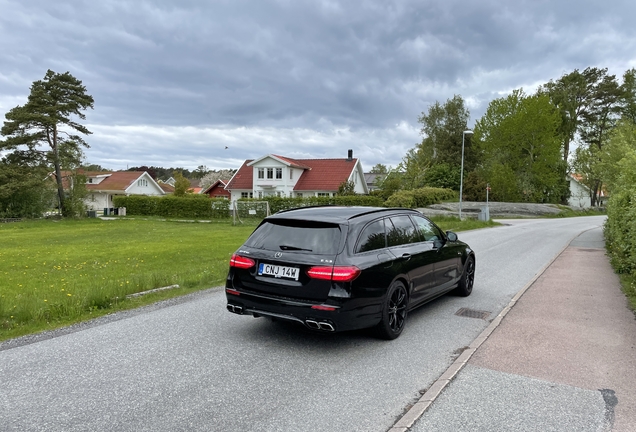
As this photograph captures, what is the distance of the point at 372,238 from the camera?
17.4 feet

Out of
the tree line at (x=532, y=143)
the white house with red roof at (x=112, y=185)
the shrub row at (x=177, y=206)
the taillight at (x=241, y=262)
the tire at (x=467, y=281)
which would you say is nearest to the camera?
the taillight at (x=241, y=262)

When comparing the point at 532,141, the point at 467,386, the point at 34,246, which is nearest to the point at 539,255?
the point at 467,386

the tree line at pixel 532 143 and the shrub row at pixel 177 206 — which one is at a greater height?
the tree line at pixel 532 143

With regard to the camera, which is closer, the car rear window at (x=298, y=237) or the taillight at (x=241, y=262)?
the car rear window at (x=298, y=237)

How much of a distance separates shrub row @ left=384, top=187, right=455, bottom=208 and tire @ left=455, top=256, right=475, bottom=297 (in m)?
31.7

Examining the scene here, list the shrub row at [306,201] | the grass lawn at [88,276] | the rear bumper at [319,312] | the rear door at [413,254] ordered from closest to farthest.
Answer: the rear bumper at [319,312], the rear door at [413,254], the grass lawn at [88,276], the shrub row at [306,201]

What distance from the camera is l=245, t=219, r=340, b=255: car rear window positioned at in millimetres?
4938

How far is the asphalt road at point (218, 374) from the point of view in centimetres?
331

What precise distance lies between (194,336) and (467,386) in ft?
10.5

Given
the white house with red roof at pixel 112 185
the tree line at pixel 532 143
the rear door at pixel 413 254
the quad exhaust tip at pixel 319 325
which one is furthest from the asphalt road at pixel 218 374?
the white house with red roof at pixel 112 185

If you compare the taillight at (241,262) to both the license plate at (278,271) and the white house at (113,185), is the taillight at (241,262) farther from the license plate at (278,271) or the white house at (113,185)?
the white house at (113,185)

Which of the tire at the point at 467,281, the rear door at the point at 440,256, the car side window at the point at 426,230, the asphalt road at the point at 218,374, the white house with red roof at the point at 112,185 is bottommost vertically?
the asphalt road at the point at 218,374

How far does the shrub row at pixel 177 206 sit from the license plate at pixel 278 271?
3525 cm

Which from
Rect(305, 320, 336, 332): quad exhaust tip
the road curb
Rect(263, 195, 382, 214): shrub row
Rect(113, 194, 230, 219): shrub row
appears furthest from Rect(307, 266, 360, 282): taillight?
Rect(113, 194, 230, 219): shrub row
